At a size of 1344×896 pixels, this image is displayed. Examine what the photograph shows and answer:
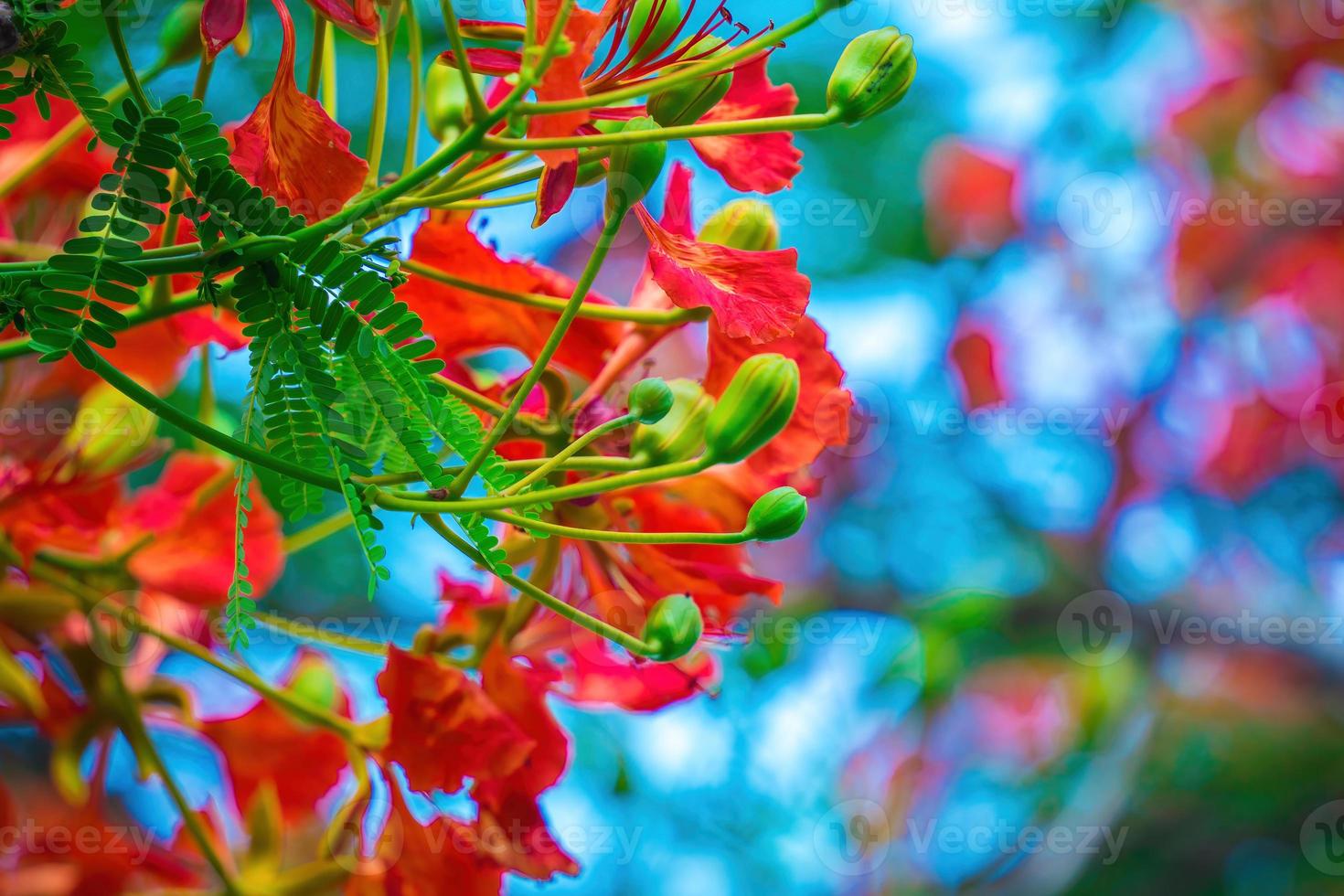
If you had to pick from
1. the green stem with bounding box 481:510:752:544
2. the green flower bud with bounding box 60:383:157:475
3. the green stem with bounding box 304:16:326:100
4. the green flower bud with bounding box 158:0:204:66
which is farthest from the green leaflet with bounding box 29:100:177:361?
the green flower bud with bounding box 60:383:157:475

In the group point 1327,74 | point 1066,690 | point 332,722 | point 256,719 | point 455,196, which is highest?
point 455,196

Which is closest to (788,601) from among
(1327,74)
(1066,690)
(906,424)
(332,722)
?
Result: (906,424)

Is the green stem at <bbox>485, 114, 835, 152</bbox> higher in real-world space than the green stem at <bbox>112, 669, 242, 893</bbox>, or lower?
higher

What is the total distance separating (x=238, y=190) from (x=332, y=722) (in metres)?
0.53

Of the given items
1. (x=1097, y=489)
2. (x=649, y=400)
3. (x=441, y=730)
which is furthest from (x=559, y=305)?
(x=1097, y=489)

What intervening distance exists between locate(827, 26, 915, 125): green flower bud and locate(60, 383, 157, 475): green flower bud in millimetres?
676

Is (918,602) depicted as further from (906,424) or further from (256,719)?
(256,719)

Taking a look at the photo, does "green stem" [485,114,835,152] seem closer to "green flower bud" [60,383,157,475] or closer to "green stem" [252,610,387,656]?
"green stem" [252,610,387,656]

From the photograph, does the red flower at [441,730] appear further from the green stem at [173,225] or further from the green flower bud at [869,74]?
the green flower bud at [869,74]

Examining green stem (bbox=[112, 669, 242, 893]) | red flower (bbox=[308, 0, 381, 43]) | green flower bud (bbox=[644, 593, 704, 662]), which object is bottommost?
green stem (bbox=[112, 669, 242, 893])

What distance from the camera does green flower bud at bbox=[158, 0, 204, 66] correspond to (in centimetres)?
87

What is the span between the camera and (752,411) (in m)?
0.67

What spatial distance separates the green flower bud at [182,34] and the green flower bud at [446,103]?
0.21m

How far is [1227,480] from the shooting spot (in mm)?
2936
